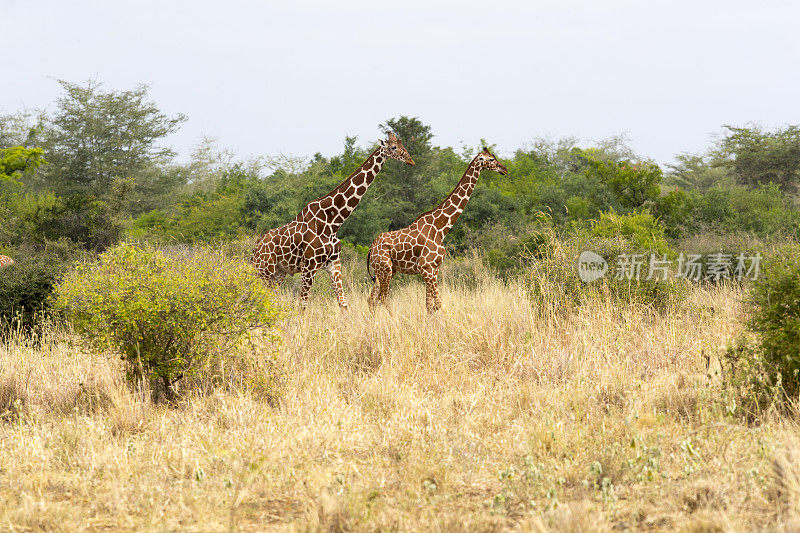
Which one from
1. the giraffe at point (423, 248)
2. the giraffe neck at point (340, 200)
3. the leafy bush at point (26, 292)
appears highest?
the giraffe neck at point (340, 200)

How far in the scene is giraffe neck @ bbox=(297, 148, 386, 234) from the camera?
896 centimetres

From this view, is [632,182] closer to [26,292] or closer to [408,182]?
[408,182]

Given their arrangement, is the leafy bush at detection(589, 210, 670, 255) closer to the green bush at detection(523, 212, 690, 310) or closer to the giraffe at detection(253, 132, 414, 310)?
the green bush at detection(523, 212, 690, 310)

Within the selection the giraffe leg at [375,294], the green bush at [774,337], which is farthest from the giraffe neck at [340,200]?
the green bush at [774,337]

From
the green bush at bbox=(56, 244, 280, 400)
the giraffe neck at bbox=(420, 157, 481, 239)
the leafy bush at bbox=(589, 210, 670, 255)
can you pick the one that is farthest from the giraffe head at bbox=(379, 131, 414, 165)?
the green bush at bbox=(56, 244, 280, 400)

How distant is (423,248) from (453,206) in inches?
28.6

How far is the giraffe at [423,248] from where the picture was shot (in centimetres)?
876

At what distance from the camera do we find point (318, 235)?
891 centimetres

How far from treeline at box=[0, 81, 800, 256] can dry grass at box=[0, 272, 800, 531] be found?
5266mm

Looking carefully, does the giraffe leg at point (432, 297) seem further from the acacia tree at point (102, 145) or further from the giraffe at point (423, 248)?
the acacia tree at point (102, 145)

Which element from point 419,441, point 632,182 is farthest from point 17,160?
point 419,441

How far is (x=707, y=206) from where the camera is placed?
1744cm

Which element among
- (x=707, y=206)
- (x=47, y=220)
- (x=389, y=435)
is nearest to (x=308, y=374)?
(x=389, y=435)

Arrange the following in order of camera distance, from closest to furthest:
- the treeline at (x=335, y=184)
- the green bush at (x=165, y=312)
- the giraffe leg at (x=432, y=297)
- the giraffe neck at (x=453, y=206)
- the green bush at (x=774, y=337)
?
the green bush at (x=774, y=337) < the green bush at (x=165, y=312) < the giraffe leg at (x=432, y=297) < the giraffe neck at (x=453, y=206) < the treeline at (x=335, y=184)
